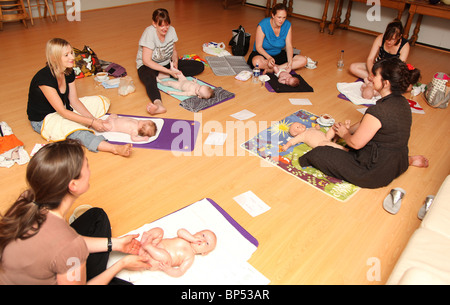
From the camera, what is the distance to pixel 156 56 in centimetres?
353

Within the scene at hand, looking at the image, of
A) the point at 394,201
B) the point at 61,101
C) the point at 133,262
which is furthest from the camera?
the point at 61,101

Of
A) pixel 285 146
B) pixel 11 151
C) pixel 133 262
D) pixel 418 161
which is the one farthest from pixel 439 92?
pixel 11 151

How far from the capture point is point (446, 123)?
10.9 feet

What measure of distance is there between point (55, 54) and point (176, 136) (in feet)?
3.59

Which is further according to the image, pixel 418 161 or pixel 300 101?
pixel 300 101

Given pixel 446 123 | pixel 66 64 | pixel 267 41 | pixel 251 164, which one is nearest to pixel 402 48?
pixel 446 123

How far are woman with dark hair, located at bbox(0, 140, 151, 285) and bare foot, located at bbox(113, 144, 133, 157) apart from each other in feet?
4.02

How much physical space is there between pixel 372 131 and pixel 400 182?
0.58 meters

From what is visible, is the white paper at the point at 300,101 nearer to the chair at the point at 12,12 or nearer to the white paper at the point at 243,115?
the white paper at the point at 243,115

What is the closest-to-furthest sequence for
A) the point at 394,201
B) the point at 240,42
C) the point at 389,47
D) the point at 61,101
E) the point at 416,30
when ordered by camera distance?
the point at 394,201
the point at 61,101
the point at 389,47
the point at 240,42
the point at 416,30

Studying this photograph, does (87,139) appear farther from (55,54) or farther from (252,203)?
(252,203)

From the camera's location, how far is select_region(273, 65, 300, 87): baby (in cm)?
377

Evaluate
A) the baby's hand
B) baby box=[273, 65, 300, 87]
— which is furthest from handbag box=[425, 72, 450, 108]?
the baby's hand

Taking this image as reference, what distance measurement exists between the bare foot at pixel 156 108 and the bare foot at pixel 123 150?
0.59m
